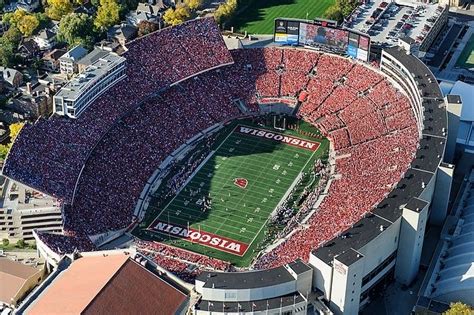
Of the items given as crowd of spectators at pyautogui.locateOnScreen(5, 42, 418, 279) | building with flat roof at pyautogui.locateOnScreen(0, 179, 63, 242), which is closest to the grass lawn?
crowd of spectators at pyautogui.locateOnScreen(5, 42, 418, 279)

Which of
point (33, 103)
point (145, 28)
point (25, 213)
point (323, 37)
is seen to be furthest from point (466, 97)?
point (25, 213)

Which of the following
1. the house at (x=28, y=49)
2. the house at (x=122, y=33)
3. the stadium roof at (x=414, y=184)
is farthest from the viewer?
the house at (x=122, y=33)

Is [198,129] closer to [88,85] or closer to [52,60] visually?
[88,85]

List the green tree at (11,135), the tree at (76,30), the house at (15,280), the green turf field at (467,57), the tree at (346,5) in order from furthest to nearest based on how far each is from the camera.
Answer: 1. the tree at (346,5)
2. the tree at (76,30)
3. the green turf field at (467,57)
4. the green tree at (11,135)
5. the house at (15,280)

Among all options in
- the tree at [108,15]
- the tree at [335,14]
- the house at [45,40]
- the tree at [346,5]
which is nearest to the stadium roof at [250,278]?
the house at [45,40]

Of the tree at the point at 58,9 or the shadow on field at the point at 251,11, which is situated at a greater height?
the tree at the point at 58,9

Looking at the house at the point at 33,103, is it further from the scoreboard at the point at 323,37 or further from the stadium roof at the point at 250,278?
the stadium roof at the point at 250,278

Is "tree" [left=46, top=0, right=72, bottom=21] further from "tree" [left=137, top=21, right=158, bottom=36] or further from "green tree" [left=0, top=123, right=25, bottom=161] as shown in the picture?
"green tree" [left=0, top=123, right=25, bottom=161]
